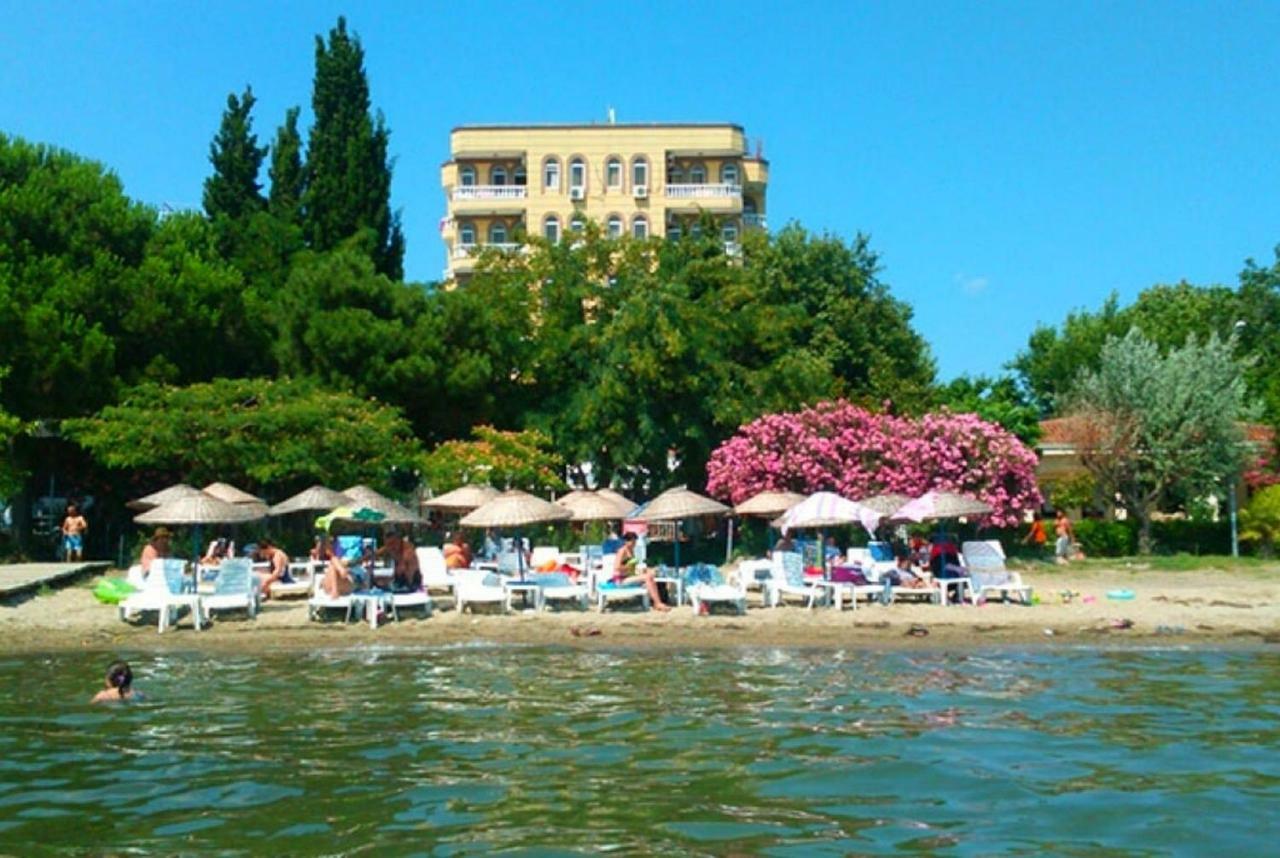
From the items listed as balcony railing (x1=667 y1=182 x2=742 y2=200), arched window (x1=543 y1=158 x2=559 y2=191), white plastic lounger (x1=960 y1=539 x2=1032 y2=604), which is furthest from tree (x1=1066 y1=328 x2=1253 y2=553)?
arched window (x1=543 y1=158 x2=559 y2=191)

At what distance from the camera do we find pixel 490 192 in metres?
60.4

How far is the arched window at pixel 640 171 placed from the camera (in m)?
60.7

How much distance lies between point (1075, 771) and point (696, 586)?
10180 millimetres

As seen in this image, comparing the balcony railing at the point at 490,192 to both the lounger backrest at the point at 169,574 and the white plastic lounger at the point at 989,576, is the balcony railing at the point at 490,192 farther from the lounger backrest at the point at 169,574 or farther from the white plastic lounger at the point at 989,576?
the white plastic lounger at the point at 989,576

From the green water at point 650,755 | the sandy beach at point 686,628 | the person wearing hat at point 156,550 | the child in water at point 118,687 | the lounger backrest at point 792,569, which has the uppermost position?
the person wearing hat at point 156,550

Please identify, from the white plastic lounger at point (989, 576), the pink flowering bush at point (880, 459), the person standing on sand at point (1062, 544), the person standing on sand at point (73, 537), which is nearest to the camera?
the white plastic lounger at point (989, 576)

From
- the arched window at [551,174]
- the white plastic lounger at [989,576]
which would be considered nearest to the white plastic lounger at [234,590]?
the white plastic lounger at [989,576]

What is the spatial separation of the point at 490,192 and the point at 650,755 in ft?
165

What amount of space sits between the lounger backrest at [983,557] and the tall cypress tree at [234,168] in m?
28.8

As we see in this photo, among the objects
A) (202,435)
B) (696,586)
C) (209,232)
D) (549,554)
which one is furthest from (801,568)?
(209,232)

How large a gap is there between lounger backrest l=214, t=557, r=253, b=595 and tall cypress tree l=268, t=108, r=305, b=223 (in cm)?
2507

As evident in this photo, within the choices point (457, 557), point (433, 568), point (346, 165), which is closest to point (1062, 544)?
point (457, 557)

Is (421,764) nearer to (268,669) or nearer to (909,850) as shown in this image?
(909,850)

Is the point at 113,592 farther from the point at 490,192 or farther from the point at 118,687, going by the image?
the point at 490,192
